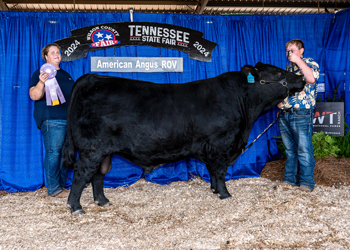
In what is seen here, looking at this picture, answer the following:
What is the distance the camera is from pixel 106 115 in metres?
2.77

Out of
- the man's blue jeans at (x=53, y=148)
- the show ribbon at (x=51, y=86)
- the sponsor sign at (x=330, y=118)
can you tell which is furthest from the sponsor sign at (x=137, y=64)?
the sponsor sign at (x=330, y=118)

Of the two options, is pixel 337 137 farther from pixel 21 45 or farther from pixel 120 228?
pixel 21 45

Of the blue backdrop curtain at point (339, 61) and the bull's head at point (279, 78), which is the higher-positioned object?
the blue backdrop curtain at point (339, 61)

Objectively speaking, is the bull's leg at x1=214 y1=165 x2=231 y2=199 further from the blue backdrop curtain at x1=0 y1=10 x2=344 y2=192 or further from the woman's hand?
the woman's hand

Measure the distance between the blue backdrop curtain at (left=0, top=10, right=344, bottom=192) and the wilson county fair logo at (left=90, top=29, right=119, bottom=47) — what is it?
119mm

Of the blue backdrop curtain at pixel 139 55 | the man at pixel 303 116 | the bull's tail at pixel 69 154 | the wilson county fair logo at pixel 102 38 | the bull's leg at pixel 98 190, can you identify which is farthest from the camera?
the wilson county fair logo at pixel 102 38

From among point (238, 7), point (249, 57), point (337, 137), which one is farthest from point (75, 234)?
point (238, 7)

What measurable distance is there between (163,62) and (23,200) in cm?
273

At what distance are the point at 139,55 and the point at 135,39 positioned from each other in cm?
24

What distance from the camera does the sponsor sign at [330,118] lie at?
4.05 meters

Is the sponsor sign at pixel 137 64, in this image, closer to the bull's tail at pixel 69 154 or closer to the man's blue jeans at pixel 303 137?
the bull's tail at pixel 69 154

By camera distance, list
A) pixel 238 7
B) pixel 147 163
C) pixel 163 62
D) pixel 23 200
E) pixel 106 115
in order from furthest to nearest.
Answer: pixel 238 7 < pixel 163 62 < pixel 23 200 < pixel 147 163 < pixel 106 115

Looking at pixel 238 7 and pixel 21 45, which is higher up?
pixel 238 7

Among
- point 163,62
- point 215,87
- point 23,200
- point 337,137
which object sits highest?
point 163,62
